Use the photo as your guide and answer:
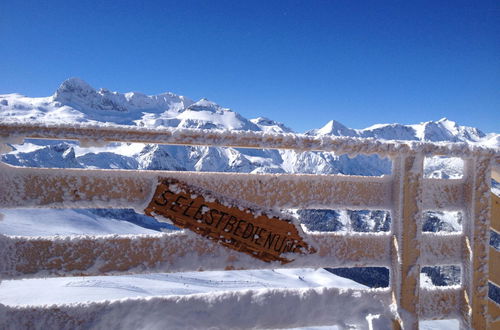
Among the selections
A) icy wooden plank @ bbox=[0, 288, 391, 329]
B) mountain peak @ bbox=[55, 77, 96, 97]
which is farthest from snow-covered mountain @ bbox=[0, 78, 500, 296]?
icy wooden plank @ bbox=[0, 288, 391, 329]

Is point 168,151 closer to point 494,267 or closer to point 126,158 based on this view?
point 126,158

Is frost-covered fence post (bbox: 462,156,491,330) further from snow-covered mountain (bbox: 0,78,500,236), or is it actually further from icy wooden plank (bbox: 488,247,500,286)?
snow-covered mountain (bbox: 0,78,500,236)

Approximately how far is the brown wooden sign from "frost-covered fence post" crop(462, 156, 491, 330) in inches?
36.9

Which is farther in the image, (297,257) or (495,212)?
(495,212)

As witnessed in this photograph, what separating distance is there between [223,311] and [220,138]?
815mm

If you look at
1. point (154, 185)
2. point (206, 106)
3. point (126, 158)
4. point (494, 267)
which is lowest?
point (494, 267)

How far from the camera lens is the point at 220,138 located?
1431 millimetres

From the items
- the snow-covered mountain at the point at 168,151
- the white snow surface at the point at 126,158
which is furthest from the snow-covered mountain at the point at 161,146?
the white snow surface at the point at 126,158

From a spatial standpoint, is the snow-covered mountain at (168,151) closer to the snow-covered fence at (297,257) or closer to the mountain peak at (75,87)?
the mountain peak at (75,87)

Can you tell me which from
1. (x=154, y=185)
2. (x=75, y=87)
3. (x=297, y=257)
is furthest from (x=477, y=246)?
(x=75, y=87)

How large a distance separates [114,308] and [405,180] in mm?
1550

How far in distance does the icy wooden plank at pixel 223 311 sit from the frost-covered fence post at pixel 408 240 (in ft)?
0.31

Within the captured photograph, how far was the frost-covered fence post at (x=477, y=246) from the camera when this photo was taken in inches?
67.8

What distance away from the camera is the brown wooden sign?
1434mm
